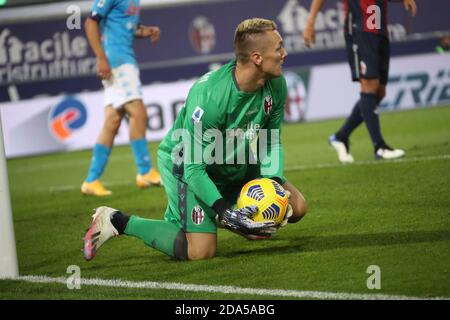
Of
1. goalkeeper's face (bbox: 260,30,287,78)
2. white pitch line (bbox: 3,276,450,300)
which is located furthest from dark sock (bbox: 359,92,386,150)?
white pitch line (bbox: 3,276,450,300)

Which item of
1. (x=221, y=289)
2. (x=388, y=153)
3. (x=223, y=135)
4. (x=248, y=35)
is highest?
(x=248, y=35)

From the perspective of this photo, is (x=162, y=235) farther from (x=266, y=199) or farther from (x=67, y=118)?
(x=67, y=118)

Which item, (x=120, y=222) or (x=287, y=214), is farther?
(x=120, y=222)

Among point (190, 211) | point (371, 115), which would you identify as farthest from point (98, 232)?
point (371, 115)

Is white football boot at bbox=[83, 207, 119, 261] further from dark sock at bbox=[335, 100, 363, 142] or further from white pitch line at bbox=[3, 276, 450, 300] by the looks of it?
dark sock at bbox=[335, 100, 363, 142]

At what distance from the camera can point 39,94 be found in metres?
16.5

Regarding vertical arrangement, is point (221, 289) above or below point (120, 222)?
below

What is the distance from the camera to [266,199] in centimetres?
564

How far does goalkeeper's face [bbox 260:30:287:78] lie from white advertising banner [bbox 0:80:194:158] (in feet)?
29.8

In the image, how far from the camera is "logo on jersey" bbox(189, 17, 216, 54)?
16.9m

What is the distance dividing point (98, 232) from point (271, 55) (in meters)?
1.61

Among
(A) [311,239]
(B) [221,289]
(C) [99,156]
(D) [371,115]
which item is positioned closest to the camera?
(B) [221,289]

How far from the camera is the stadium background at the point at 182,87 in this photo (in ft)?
33.9

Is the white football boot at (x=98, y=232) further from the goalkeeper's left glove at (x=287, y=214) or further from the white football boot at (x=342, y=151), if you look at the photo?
the white football boot at (x=342, y=151)
